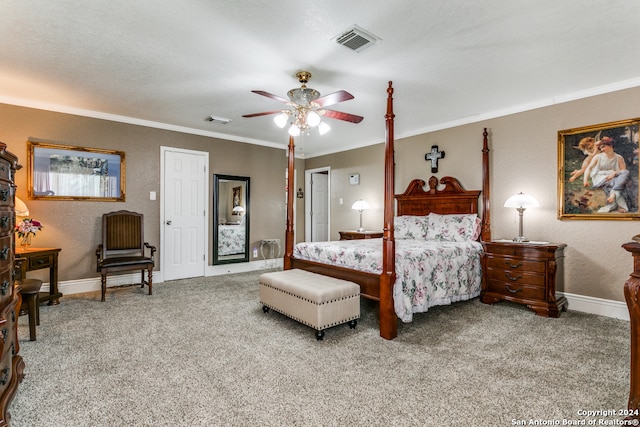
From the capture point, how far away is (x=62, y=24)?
237cm

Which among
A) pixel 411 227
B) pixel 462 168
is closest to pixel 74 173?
pixel 411 227

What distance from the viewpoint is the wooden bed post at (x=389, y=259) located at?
2.78 m

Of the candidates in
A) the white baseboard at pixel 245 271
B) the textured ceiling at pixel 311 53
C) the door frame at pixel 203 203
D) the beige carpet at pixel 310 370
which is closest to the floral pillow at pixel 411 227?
the beige carpet at pixel 310 370

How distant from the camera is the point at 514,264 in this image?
3.64m

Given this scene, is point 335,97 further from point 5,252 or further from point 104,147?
point 104,147

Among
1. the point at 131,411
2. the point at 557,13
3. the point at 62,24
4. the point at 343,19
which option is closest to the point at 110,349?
the point at 131,411

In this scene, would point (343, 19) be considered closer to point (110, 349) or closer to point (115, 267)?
point (110, 349)

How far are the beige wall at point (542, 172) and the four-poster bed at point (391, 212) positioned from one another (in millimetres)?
141

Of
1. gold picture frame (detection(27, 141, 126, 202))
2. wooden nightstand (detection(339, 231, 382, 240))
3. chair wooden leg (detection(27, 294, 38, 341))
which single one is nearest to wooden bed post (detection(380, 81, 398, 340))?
wooden nightstand (detection(339, 231, 382, 240))

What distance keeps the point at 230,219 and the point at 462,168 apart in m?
3.95

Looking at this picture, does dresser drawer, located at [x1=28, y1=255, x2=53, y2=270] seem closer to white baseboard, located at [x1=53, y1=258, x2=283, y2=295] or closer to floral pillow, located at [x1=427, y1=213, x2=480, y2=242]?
white baseboard, located at [x1=53, y1=258, x2=283, y2=295]

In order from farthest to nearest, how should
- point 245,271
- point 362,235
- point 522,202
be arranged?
point 245,271, point 362,235, point 522,202

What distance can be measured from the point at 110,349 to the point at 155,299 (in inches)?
60.6

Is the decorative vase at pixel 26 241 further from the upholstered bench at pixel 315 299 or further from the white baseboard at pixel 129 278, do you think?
the upholstered bench at pixel 315 299
